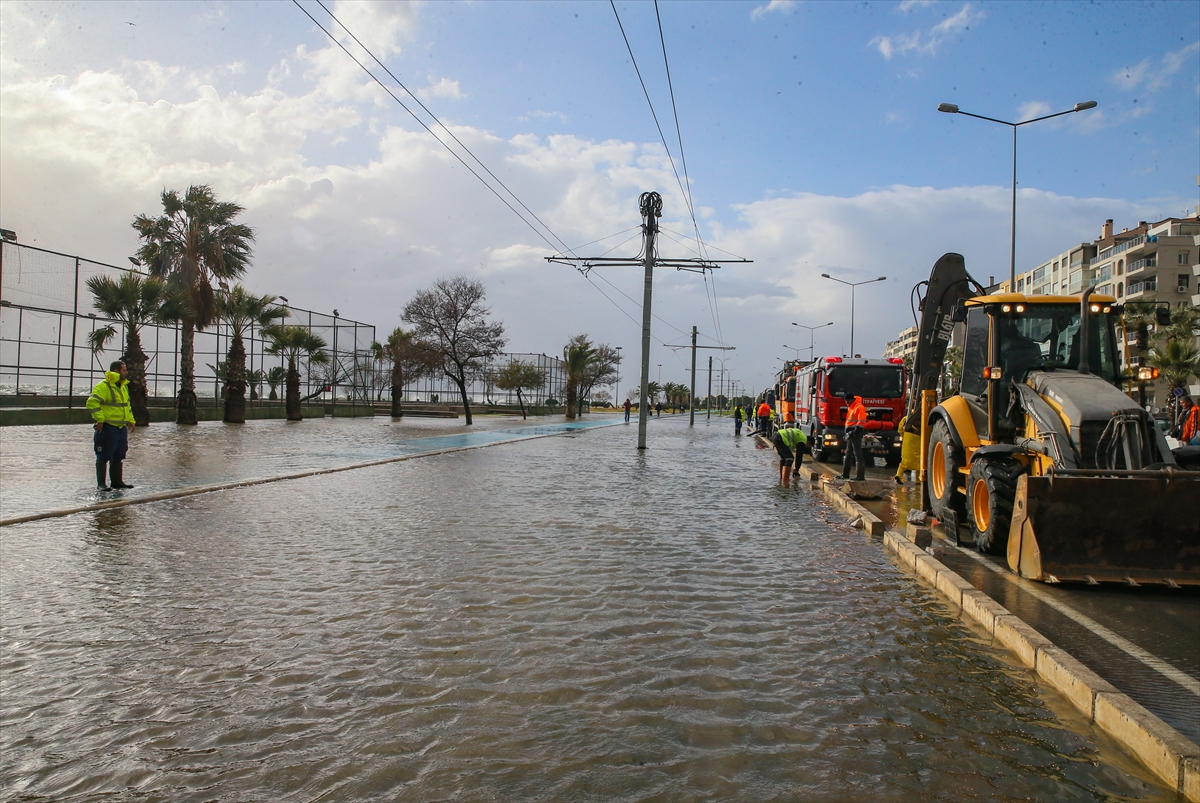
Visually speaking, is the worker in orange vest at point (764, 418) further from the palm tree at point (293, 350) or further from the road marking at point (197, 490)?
the palm tree at point (293, 350)

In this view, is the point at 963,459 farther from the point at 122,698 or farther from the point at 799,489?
the point at 122,698

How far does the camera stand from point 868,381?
71.4ft

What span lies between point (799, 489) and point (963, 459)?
19.0 ft

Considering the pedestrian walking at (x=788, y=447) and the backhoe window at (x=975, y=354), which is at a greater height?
the backhoe window at (x=975, y=354)

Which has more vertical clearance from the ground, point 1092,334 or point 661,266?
point 661,266

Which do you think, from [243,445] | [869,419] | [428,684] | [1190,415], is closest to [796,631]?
[428,684]

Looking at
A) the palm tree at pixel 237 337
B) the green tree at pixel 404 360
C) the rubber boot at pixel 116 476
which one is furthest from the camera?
the green tree at pixel 404 360

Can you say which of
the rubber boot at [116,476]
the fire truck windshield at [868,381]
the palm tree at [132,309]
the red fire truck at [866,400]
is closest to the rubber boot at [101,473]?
the rubber boot at [116,476]

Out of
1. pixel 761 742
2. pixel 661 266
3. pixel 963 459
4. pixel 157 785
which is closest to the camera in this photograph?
pixel 157 785

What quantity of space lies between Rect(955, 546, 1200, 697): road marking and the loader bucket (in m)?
0.32

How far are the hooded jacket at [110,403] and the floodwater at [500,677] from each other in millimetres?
3070

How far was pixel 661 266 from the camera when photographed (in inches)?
1056

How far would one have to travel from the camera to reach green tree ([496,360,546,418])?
58812mm

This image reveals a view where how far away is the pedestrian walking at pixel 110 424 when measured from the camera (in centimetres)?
1187
